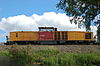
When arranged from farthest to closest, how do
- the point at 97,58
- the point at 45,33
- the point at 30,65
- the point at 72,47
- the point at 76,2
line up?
the point at 45,33 < the point at 72,47 < the point at 97,58 < the point at 30,65 < the point at 76,2

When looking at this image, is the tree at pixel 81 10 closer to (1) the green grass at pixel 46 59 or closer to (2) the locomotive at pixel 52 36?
(1) the green grass at pixel 46 59

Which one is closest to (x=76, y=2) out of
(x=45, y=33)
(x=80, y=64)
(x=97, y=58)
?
(x=80, y=64)

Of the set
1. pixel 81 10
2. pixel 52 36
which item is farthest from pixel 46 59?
pixel 52 36

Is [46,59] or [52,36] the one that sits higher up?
[52,36]

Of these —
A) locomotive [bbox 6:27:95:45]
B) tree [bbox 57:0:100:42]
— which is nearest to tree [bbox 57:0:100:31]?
tree [bbox 57:0:100:42]

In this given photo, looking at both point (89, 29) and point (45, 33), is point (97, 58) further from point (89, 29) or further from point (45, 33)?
point (45, 33)

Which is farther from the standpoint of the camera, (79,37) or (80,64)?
(79,37)

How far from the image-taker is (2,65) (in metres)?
21.7

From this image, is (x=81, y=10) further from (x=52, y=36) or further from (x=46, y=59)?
(x=52, y=36)

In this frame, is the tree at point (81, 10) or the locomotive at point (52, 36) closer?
the tree at point (81, 10)

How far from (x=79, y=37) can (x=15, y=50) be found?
69.8 feet

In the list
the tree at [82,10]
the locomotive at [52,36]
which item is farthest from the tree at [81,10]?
the locomotive at [52,36]

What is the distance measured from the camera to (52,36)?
43344mm

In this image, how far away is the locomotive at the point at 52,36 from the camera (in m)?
42.0
